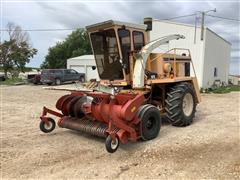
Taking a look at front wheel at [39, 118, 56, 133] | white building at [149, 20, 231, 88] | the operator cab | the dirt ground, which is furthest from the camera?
white building at [149, 20, 231, 88]

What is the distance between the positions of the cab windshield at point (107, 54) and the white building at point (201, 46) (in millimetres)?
11992

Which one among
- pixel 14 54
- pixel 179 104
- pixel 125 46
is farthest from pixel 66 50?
pixel 179 104

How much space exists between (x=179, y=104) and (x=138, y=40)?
192 cm

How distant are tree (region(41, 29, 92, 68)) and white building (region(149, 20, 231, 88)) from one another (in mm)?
26641

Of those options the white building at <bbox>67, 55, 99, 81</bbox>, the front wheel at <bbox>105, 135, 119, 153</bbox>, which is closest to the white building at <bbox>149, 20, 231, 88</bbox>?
the white building at <bbox>67, 55, 99, 81</bbox>

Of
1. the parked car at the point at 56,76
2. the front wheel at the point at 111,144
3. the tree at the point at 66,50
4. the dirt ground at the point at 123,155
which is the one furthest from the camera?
the tree at the point at 66,50

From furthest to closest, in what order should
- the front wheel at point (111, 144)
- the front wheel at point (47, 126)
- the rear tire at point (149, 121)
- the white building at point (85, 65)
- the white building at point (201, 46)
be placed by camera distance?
the white building at point (85, 65), the white building at point (201, 46), the front wheel at point (47, 126), the rear tire at point (149, 121), the front wheel at point (111, 144)

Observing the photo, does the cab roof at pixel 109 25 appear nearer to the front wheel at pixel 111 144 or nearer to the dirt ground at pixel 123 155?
the dirt ground at pixel 123 155

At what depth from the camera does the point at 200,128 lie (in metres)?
8.21

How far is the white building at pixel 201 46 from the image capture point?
2125cm

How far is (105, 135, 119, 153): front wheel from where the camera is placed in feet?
18.9

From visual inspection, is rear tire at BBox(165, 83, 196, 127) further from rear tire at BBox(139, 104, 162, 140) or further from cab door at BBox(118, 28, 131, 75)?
cab door at BBox(118, 28, 131, 75)

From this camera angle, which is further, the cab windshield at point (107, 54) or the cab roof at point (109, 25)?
the cab windshield at point (107, 54)

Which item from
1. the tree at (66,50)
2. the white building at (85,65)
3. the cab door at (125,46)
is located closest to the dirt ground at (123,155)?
the cab door at (125,46)
